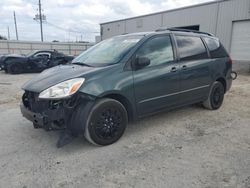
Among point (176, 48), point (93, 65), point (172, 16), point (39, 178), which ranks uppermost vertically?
point (172, 16)

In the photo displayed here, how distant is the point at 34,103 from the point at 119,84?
4.16 ft

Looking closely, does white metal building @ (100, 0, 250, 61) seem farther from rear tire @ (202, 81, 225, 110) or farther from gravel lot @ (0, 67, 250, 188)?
gravel lot @ (0, 67, 250, 188)

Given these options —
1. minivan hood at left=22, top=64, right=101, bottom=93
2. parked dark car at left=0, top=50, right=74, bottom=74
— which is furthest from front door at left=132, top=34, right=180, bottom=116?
parked dark car at left=0, top=50, right=74, bottom=74

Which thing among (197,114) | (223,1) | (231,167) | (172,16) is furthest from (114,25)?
(231,167)

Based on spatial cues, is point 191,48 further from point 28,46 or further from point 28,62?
point 28,46

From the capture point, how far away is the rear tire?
16.7ft

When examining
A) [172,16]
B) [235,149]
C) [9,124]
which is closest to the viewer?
[235,149]

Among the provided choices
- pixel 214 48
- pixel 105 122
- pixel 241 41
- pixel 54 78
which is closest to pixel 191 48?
pixel 214 48

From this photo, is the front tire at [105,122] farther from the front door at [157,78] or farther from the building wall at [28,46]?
the building wall at [28,46]

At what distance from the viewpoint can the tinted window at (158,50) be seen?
3826 mm

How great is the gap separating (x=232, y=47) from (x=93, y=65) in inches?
654

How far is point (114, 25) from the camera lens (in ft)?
109

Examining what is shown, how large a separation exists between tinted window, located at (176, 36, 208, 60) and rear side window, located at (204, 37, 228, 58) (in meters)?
0.23

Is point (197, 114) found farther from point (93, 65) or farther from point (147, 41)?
point (93, 65)
